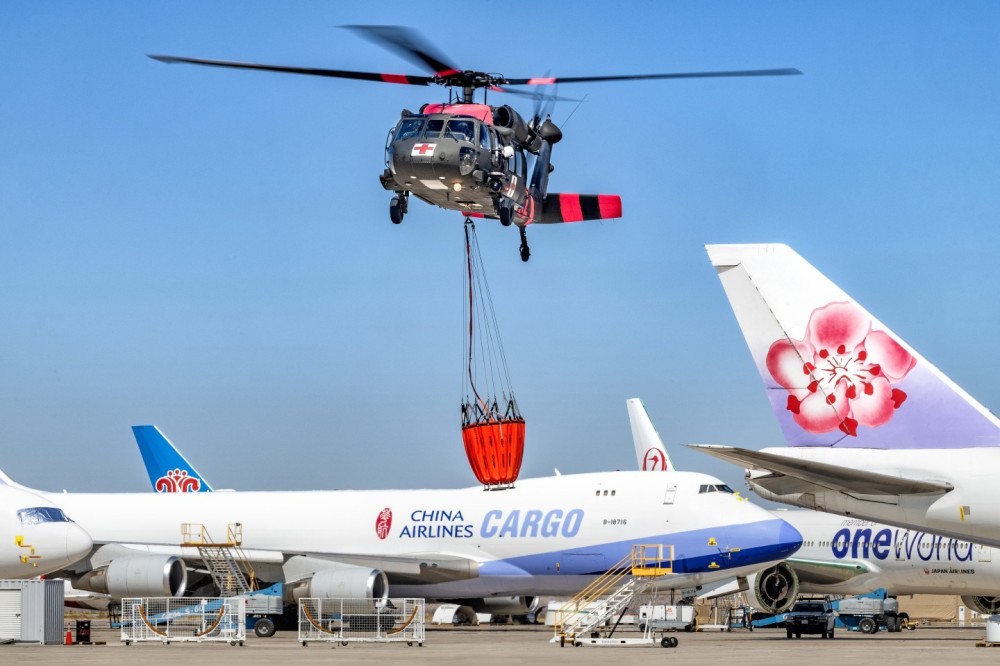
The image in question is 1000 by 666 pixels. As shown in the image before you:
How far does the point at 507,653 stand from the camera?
31.5 m

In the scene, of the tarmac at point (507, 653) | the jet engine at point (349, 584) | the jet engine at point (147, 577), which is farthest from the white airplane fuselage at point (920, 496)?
the jet engine at point (147, 577)

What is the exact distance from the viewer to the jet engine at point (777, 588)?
49.1 m

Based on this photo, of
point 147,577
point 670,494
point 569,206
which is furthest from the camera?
point 147,577

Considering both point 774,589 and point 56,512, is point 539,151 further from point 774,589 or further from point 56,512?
point 774,589

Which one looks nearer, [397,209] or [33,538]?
[397,209]

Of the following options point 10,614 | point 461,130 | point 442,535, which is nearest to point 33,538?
point 10,614

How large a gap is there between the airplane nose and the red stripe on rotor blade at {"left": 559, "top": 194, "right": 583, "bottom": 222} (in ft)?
51.6

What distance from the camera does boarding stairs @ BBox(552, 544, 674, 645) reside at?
127 ft

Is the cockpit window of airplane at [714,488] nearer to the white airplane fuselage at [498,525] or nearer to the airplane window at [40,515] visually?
the white airplane fuselage at [498,525]

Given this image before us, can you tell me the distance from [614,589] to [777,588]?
7.10 m

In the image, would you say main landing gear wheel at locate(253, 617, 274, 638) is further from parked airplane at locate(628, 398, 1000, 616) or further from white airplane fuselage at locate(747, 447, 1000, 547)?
white airplane fuselage at locate(747, 447, 1000, 547)

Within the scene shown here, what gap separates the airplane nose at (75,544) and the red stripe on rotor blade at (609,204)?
16.5 m

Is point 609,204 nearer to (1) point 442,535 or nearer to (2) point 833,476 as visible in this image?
(2) point 833,476

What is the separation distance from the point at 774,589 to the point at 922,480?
30.3 metres
